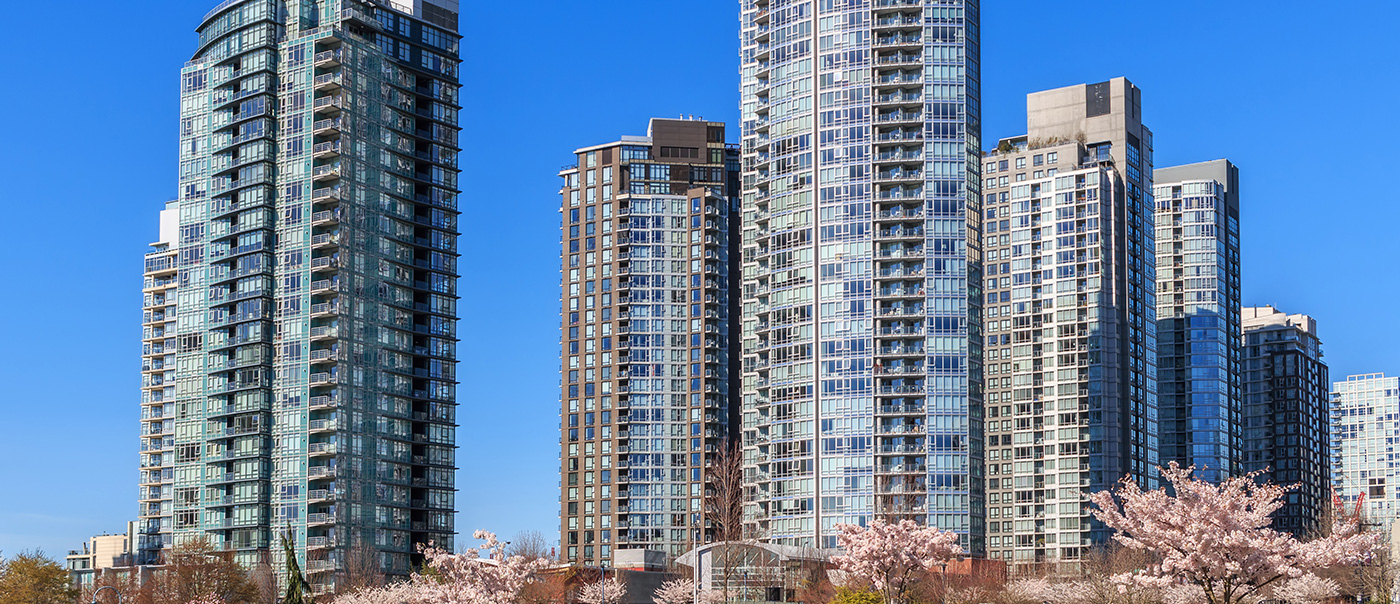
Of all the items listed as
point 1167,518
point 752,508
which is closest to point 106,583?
point 752,508

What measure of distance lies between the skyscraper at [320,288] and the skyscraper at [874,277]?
127 feet

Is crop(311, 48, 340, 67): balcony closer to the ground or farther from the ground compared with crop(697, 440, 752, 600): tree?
farther from the ground

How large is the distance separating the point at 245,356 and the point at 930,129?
77414 millimetres

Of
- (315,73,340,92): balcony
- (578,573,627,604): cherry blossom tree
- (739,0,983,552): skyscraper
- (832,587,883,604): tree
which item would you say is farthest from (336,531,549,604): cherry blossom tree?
(315,73,340,92): balcony

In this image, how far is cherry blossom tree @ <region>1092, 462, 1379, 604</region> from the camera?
69.8 metres

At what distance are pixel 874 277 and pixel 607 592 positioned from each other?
42.7 m

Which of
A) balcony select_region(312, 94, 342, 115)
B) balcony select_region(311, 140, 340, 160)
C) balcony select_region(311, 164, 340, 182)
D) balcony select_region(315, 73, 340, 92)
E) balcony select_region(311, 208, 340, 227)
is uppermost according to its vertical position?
balcony select_region(315, 73, 340, 92)

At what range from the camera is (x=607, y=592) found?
15150 cm

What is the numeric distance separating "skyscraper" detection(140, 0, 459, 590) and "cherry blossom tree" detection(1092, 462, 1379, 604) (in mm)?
111950

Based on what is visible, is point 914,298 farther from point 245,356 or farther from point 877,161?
point 245,356

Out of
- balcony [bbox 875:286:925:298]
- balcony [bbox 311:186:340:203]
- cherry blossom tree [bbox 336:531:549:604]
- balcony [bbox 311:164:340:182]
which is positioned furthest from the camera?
balcony [bbox 311:164:340:182]

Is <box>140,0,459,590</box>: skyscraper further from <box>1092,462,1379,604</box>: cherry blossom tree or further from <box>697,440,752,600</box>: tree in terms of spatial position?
<box>1092,462,1379,604</box>: cherry blossom tree

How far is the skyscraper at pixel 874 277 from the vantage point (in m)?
167

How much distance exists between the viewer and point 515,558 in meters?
108
